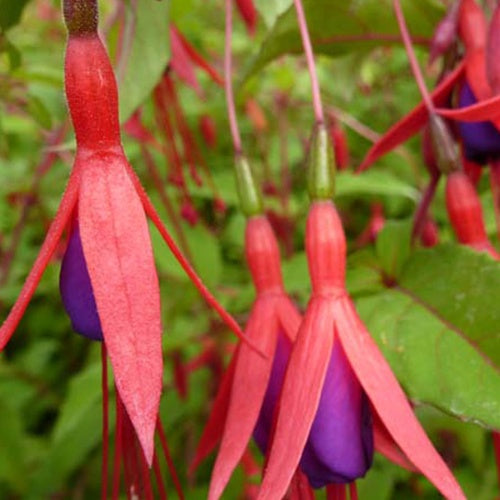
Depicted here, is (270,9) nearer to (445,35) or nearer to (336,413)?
(445,35)

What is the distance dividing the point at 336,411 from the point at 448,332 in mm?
171

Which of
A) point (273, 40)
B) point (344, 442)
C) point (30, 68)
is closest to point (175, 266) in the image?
point (30, 68)

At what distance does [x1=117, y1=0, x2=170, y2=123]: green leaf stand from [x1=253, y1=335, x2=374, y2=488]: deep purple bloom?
10.9 inches

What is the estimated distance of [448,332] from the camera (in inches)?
27.2

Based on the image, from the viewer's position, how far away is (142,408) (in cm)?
44

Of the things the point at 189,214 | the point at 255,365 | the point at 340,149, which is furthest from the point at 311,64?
the point at 340,149

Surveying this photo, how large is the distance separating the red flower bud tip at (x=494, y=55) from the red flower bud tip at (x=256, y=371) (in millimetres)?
207

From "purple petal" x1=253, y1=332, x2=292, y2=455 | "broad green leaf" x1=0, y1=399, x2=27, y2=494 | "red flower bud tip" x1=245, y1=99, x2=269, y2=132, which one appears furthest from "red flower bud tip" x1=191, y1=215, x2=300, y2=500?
"red flower bud tip" x1=245, y1=99, x2=269, y2=132

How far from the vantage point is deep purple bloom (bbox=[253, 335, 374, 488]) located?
56cm

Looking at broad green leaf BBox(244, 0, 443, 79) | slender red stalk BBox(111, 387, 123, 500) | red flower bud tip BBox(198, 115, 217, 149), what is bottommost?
slender red stalk BBox(111, 387, 123, 500)

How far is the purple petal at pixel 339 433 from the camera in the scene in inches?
21.8

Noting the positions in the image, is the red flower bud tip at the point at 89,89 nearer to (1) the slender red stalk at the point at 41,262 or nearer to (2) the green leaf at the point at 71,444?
(1) the slender red stalk at the point at 41,262

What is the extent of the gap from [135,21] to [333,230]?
255 millimetres

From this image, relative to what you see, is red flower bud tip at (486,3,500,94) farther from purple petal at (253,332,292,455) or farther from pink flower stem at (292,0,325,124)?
purple petal at (253,332,292,455)
